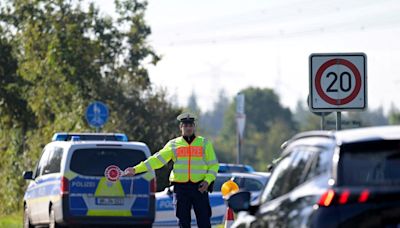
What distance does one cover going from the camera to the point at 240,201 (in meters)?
11.2

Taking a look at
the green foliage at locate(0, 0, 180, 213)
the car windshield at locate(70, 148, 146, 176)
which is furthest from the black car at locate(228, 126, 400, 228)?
the green foliage at locate(0, 0, 180, 213)

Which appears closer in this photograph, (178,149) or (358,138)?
(358,138)

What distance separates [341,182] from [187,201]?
8628 millimetres

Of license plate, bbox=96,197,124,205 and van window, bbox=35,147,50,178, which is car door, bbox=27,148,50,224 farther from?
license plate, bbox=96,197,124,205

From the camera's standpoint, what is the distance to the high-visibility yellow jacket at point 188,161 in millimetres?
17969

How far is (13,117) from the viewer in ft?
135

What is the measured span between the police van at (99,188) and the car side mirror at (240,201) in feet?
39.4

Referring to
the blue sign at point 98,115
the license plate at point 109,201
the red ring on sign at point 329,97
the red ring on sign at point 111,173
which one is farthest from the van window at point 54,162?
the blue sign at point 98,115

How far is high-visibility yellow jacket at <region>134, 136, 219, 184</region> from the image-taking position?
1797 cm

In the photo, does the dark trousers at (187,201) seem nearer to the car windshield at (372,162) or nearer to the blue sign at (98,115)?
the car windshield at (372,162)

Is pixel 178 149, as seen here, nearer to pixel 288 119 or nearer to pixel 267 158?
pixel 267 158

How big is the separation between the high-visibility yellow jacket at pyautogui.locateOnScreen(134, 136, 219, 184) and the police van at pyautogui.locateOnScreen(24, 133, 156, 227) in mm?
5142

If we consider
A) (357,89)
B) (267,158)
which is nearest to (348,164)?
(357,89)

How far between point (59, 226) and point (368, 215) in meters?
14.7
